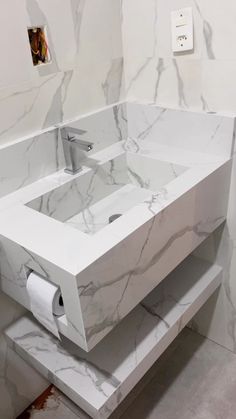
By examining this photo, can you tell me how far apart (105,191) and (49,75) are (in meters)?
0.46

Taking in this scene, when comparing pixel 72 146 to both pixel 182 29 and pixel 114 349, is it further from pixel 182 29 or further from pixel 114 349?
pixel 114 349

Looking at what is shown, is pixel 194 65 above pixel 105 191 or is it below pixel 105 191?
above

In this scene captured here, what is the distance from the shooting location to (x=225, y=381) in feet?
5.06

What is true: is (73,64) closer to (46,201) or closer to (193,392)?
(46,201)

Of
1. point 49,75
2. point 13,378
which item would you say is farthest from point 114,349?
point 49,75

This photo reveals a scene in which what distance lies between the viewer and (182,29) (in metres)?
1.21

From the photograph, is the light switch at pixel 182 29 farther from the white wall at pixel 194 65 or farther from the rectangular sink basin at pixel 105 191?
the rectangular sink basin at pixel 105 191

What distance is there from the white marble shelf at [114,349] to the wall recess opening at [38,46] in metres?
0.87

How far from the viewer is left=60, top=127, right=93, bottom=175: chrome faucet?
47.9 inches

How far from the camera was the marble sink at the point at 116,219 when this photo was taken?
0.89 metres

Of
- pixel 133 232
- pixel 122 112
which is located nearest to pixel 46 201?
pixel 133 232

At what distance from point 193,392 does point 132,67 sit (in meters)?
1.31

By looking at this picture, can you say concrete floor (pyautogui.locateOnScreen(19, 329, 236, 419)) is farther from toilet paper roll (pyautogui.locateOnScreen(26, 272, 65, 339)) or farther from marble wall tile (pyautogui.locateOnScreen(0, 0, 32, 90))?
marble wall tile (pyautogui.locateOnScreen(0, 0, 32, 90))

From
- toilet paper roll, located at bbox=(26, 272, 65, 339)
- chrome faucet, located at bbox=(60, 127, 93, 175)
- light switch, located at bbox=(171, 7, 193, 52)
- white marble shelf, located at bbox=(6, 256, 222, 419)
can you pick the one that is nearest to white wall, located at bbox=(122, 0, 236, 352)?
light switch, located at bbox=(171, 7, 193, 52)
